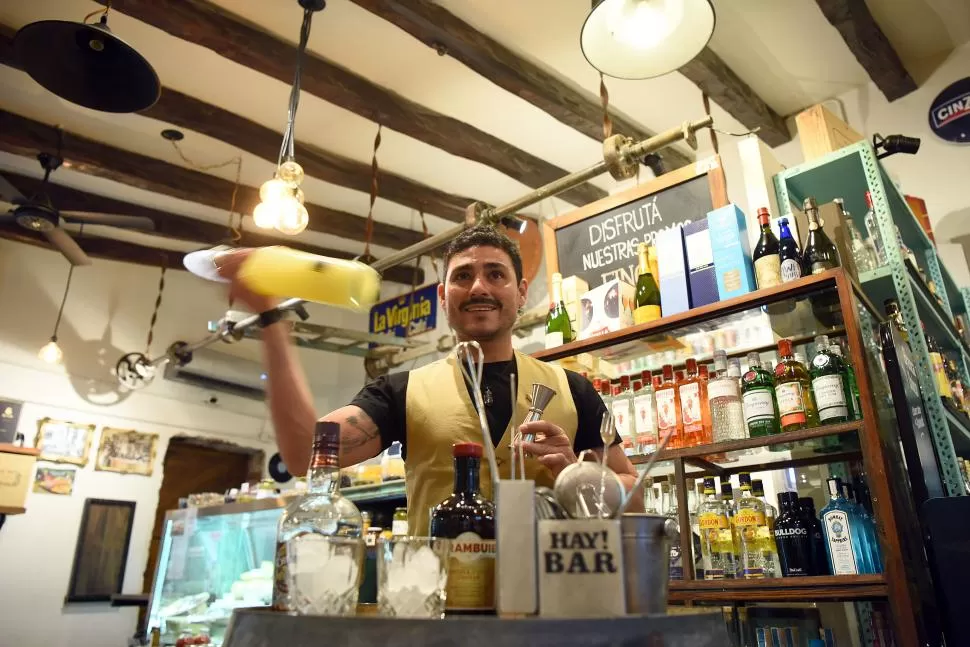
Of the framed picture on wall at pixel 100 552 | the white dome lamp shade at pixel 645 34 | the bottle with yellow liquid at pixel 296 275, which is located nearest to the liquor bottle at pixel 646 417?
the white dome lamp shade at pixel 645 34

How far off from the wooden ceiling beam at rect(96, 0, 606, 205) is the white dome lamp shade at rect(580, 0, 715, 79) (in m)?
2.07

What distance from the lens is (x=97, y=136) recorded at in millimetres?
5066

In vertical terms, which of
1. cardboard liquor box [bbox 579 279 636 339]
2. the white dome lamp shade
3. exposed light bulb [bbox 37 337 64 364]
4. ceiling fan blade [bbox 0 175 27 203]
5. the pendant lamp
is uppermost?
ceiling fan blade [bbox 0 175 27 203]

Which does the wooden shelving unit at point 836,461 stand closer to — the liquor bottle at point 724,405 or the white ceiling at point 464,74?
the liquor bottle at point 724,405

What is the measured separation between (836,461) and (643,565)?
2.02 metres

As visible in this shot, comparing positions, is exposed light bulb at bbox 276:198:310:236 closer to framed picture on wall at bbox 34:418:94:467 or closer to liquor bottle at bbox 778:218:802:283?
liquor bottle at bbox 778:218:802:283

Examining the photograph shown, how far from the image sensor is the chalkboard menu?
2.83 metres

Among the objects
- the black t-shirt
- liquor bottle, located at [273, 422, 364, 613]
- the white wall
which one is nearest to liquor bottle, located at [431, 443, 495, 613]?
liquor bottle, located at [273, 422, 364, 613]

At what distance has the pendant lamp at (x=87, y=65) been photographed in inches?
103

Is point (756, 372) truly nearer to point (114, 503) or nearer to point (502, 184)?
point (502, 184)

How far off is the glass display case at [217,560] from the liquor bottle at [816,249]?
2.33m

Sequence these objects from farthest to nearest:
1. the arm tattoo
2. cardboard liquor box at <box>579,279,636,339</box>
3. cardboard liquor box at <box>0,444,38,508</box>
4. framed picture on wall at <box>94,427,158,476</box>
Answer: framed picture on wall at <box>94,427,158,476</box>
cardboard liquor box at <box>0,444,38,508</box>
cardboard liquor box at <box>579,279,636,339</box>
the arm tattoo

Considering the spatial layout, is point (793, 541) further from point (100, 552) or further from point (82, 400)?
point (82, 400)

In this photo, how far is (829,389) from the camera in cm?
208
